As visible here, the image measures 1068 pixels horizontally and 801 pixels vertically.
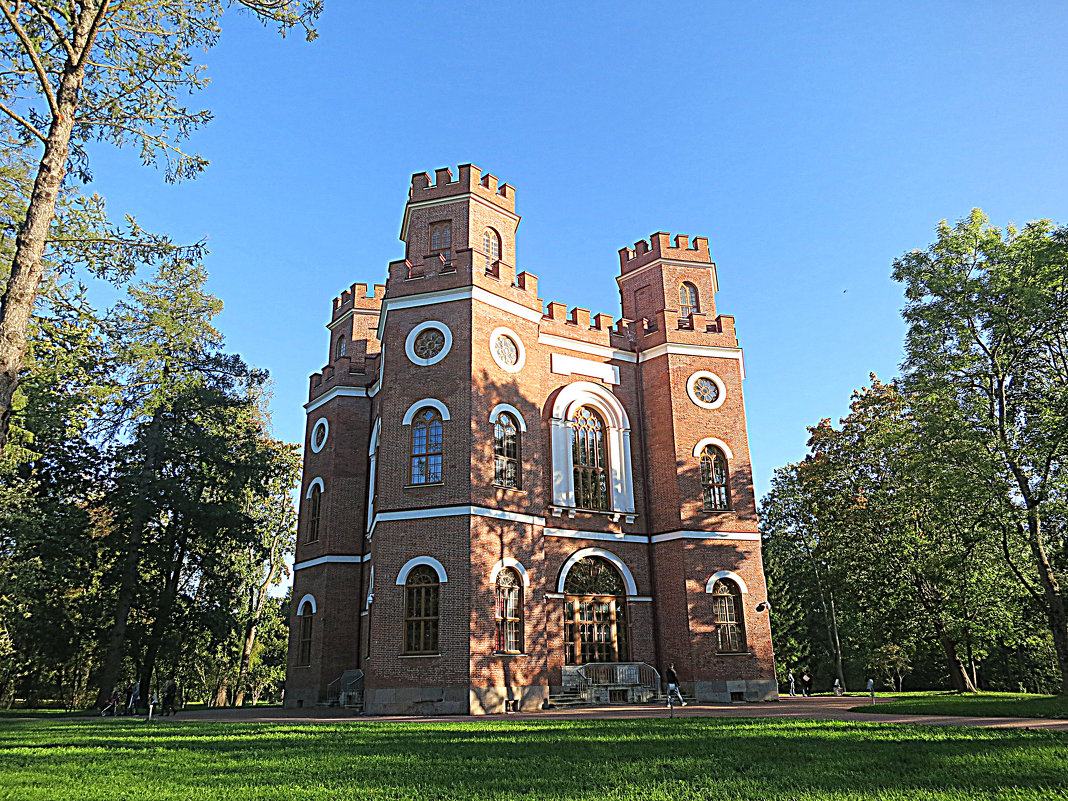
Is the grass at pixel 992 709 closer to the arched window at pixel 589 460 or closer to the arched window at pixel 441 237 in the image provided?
the arched window at pixel 589 460

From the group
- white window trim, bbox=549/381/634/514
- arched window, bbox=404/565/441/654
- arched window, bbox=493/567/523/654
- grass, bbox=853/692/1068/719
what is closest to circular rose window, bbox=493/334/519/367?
white window trim, bbox=549/381/634/514

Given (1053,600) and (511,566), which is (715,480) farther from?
(1053,600)

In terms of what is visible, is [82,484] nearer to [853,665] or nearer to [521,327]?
[521,327]

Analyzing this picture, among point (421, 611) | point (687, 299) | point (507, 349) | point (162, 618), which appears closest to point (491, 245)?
point (507, 349)

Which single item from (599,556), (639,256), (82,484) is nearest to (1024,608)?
(599,556)

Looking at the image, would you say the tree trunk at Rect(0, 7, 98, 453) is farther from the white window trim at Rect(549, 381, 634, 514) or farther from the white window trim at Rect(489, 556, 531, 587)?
the white window trim at Rect(549, 381, 634, 514)

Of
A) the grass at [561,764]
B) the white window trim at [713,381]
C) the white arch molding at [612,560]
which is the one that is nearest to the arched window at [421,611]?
the white arch molding at [612,560]

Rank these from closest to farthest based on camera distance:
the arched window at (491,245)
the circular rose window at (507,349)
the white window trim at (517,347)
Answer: the white window trim at (517,347)
the circular rose window at (507,349)
the arched window at (491,245)

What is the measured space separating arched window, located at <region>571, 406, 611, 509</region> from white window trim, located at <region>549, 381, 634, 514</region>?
196mm

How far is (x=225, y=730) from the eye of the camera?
13117 millimetres

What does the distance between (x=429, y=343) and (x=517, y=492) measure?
4.85 meters

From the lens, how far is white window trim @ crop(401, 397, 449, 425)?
1942 cm

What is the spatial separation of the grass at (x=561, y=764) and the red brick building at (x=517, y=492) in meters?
6.08

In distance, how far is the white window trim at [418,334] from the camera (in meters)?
20.0
